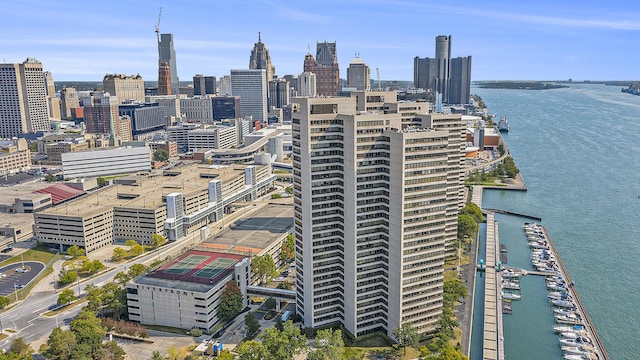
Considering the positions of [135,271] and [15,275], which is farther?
[15,275]

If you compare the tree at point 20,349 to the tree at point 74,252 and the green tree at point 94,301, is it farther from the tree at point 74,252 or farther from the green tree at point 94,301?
the tree at point 74,252

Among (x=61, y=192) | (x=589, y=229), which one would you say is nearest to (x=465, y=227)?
(x=589, y=229)

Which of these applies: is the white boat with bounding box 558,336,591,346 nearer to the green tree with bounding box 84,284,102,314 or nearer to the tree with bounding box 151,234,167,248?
the green tree with bounding box 84,284,102,314

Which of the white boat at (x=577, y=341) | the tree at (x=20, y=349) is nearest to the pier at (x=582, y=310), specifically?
the white boat at (x=577, y=341)

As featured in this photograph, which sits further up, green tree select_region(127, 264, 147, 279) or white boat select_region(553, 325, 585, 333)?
green tree select_region(127, 264, 147, 279)

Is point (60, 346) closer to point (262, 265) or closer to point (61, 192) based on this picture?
point (262, 265)

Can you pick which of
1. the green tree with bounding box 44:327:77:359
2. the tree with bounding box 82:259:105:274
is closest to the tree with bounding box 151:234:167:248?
the tree with bounding box 82:259:105:274
